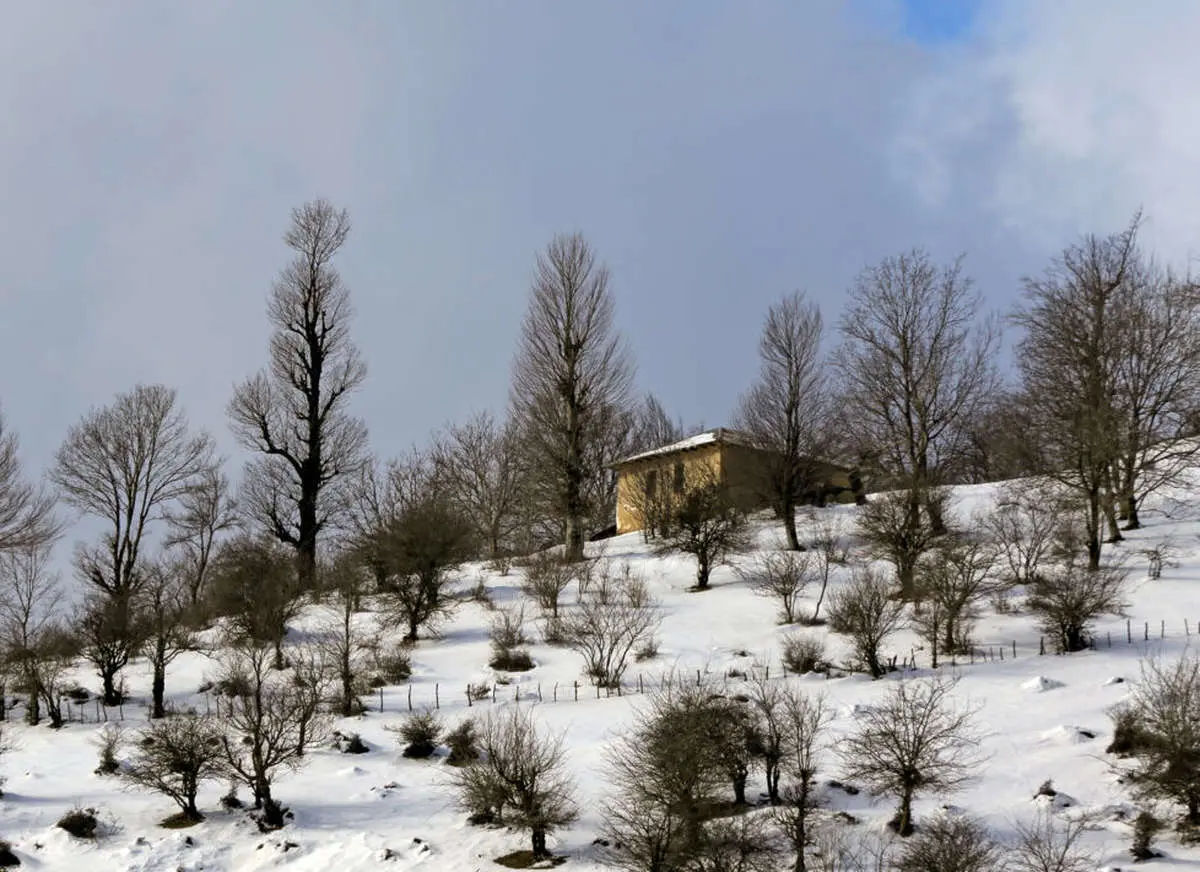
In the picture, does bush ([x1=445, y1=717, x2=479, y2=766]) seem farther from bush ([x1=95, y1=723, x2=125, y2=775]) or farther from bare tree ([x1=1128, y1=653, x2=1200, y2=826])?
bare tree ([x1=1128, y1=653, x2=1200, y2=826])

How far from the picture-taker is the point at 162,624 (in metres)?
25.4

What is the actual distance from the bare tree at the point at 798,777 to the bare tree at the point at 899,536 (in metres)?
10.1

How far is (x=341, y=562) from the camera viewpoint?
31.7m

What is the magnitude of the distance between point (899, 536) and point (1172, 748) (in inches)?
542

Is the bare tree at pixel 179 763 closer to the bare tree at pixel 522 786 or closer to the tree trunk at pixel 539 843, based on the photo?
the bare tree at pixel 522 786

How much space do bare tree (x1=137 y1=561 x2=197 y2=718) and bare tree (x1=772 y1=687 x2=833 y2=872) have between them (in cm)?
1568

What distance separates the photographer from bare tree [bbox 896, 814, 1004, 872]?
37.3ft

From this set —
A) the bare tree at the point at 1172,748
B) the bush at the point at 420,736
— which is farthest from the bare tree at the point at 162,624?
the bare tree at the point at 1172,748

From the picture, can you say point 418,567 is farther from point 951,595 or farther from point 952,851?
point 952,851

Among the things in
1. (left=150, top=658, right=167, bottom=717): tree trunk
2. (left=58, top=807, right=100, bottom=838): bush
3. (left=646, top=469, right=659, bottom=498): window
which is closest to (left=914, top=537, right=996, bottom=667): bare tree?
(left=58, top=807, right=100, bottom=838): bush

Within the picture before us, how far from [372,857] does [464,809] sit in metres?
1.73

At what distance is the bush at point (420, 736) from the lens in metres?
Answer: 19.0

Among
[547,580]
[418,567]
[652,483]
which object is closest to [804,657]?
[547,580]

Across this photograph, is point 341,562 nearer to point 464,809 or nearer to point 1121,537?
point 464,809
